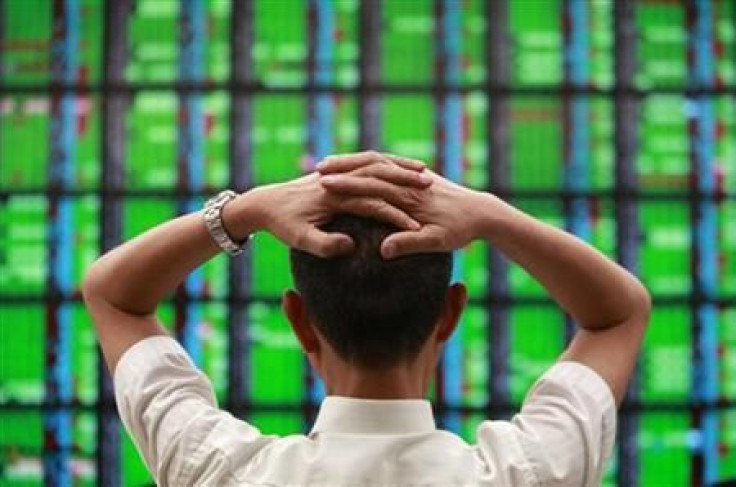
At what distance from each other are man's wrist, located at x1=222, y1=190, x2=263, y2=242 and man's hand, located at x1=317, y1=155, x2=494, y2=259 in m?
0.07

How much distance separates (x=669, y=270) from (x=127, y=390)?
2662 millimetres

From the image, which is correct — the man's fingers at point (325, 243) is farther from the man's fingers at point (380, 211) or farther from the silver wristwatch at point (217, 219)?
the silver wristwatch at point (217, 219)

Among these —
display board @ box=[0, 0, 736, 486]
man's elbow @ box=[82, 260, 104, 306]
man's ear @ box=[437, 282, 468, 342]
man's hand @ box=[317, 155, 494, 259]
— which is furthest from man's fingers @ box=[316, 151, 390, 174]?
display board @ box=[0, 0, 736, 486]

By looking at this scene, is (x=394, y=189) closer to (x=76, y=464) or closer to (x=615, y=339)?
(x=615, y=339)

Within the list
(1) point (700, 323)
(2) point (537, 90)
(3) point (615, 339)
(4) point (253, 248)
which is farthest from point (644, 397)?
(3) point (615, 339)

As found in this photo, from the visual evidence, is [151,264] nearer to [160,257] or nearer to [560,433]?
[160,257]

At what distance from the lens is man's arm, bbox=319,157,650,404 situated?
0.84 m

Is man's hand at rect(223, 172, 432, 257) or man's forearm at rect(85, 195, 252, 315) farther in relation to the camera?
man's forearm at rect(85, 195, 252, 315)

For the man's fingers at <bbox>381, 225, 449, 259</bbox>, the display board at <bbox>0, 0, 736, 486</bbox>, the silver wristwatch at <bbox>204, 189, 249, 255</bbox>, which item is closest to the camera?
the man's fingers at <bbox>381, 225, 449, 259</bbox>

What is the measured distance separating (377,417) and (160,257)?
0.76 feet

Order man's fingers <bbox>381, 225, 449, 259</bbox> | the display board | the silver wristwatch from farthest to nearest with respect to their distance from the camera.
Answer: the display board → the silver wristwatch → man's fingers <bbox>381, 225, 449, 259</bbox>

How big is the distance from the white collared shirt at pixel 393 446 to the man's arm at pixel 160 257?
0.11 metres

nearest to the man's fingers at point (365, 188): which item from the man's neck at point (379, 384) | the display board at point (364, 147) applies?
the man's neck at point (379, 384)

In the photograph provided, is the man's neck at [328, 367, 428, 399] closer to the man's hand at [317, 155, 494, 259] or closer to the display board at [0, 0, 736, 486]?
the man's hand at [317, 155, 494, 259]
